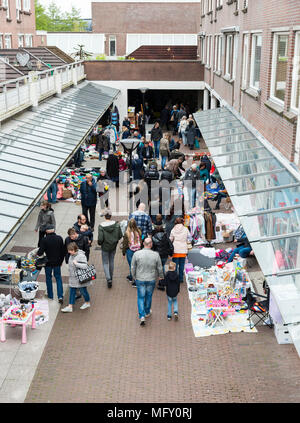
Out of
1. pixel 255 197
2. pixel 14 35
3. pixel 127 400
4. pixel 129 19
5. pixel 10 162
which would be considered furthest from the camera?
pixel 129 19

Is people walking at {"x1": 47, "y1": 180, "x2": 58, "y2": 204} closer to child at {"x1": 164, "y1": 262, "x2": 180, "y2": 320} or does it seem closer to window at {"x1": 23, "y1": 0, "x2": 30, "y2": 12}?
child at {"x1": 164, "y1": 262, "x2": 180, "y2": 320}

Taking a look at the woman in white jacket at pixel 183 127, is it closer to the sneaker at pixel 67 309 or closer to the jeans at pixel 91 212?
the jeans at pixel 91 212

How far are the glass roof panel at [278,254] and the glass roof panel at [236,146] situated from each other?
226 inches

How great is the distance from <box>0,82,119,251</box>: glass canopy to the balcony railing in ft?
1.15

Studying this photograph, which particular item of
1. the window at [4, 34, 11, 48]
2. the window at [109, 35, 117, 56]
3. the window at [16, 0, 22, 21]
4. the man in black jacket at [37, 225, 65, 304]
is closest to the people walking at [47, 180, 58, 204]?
the man in black jacket at [37, 225, 65, 304]

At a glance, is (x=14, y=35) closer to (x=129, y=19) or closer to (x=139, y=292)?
(x=129, y=19)

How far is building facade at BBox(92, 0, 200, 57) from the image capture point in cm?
4988

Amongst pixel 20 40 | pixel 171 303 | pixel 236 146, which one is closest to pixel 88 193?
pixel 236 146

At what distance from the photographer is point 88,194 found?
560 inches

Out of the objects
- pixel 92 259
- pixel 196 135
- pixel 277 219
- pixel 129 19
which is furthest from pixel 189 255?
pixel 129 19

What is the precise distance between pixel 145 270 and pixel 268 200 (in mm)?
2632

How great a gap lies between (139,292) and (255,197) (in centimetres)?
283

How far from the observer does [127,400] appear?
764 centimetres

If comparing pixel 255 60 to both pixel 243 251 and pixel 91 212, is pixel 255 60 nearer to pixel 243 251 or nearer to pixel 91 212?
pixel 243 251
